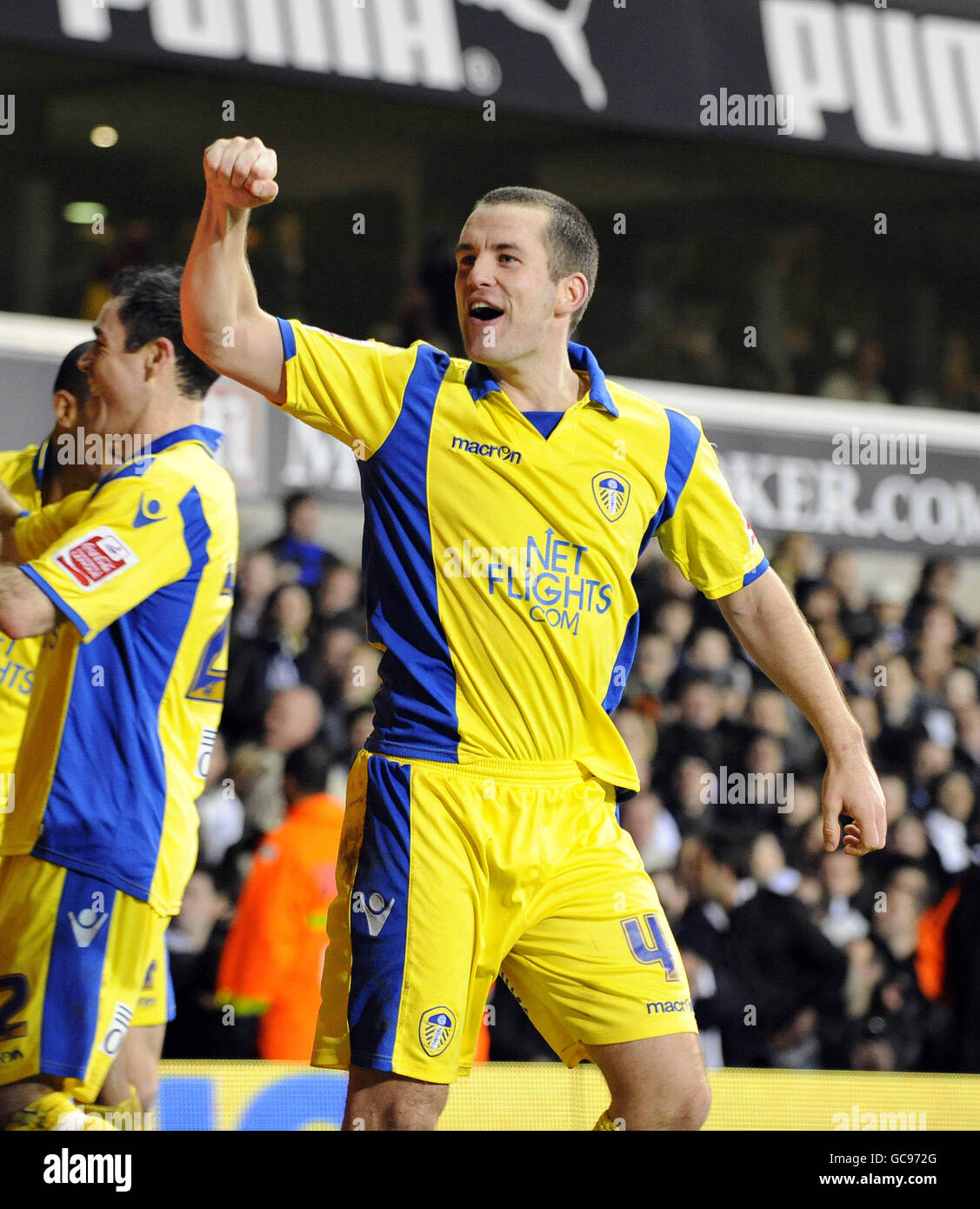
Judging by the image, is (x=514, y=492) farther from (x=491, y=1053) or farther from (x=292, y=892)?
(x=491, y=1053)

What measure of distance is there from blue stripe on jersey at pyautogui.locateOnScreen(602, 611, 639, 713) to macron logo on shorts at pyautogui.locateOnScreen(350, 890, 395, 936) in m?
0.66

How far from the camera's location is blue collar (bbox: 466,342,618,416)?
3756mm

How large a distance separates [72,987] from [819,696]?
1.83m

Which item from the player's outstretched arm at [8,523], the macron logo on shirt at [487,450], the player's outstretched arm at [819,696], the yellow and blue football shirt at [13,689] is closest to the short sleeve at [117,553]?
the player's outstretched arm at [8,523]

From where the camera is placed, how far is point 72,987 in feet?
12.6

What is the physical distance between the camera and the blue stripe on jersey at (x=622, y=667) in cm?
375

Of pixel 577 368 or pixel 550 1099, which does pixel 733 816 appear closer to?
pixel 550 1099

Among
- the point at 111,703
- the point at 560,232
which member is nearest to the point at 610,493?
the point at 560,232

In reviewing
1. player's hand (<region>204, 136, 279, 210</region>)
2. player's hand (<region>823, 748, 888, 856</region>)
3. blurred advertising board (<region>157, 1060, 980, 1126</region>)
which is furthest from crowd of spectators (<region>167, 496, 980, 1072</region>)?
player's hand (<region>204, 136, 279, 210</region>)

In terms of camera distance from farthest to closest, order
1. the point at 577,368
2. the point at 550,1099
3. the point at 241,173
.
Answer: the point at 550,1099 → the point at 577,368 → the point at 241,173

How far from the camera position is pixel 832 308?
1323cm

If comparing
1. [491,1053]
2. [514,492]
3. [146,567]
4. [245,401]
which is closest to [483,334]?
[514,492]

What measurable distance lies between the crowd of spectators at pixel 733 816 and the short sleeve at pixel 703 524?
2.78 m

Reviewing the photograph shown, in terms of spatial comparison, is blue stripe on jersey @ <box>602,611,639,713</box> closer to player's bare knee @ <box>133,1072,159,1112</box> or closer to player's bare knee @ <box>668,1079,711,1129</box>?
player's bare knee @ <box>668,1079,711,1129</box>
